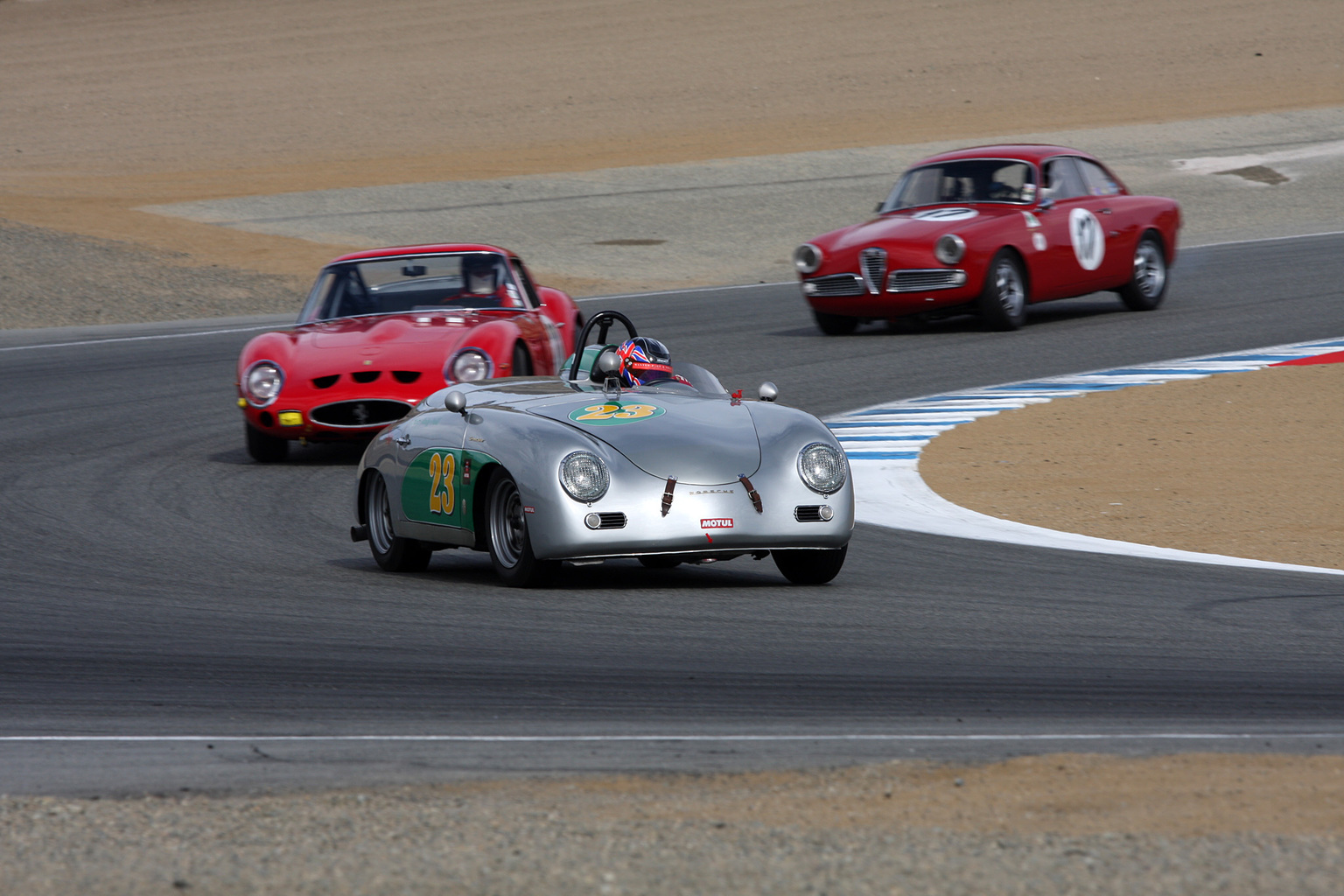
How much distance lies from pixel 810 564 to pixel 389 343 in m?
4.85

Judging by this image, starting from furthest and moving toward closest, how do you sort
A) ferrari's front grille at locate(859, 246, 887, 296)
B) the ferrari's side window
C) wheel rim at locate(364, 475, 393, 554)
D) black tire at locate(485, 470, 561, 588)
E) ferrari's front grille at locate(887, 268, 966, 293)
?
ferrari's front grille at locate(859, 246, 887, 296), ferrari's front grille at locate(887, 268, 966, 293), the ferrari's side window, wheel rim at locate(364, 475, 393, 554), black tire at locate(485, 470, 561, 588)

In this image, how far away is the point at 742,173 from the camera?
3350 centimetres

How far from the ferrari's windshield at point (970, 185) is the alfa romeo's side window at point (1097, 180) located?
79cm

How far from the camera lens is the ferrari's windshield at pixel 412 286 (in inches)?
511

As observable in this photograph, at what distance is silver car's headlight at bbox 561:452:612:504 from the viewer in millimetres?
7527

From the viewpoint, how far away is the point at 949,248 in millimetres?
16531

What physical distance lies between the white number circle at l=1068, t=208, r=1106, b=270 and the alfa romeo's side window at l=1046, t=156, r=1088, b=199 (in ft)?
0.69

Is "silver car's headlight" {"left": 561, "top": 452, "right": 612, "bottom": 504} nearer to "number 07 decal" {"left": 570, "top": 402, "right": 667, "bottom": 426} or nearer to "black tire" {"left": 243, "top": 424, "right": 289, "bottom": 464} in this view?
"number 07 decal" {"left": 570, "top": 402, "right": 667, "bottom": 426}

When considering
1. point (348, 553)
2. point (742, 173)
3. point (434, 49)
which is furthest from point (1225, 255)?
point (434, 49)

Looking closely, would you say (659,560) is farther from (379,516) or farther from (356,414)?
(356,414)

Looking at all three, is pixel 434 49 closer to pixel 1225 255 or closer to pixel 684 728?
pixel 1225 255

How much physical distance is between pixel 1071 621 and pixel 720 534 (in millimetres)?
1415

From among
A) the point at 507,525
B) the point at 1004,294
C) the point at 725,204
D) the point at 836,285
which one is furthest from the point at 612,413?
the point at 725,204

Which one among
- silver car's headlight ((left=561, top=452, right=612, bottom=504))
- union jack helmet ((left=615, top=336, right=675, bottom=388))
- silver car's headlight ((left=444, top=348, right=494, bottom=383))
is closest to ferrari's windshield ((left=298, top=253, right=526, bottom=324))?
silver car's headlight ((left=444, top=348, right=494, bottom=383))
